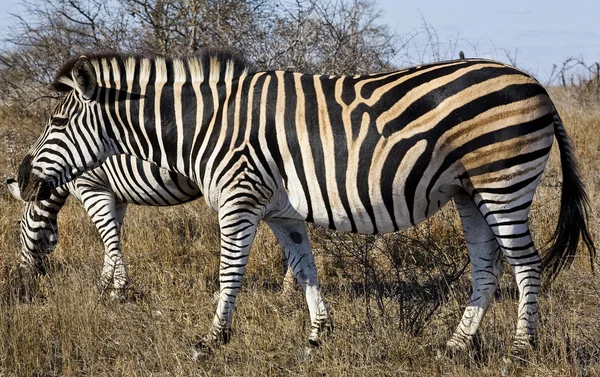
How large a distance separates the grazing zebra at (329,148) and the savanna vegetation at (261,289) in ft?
0.93

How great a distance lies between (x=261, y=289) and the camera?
19.5ft

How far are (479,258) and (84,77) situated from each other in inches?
126

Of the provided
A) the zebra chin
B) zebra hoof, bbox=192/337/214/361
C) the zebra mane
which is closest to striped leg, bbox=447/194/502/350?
zebra hoof, bbox=192/337/214/361

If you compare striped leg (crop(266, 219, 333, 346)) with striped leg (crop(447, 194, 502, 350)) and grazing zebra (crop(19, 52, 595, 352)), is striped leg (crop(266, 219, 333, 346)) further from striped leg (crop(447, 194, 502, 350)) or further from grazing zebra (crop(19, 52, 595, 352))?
striped leg (crop(447, 194, 502, 350))

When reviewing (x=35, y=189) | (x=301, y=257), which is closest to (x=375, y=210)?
(x=301, y=257)

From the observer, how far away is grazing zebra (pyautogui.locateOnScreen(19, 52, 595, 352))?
13.5 feet

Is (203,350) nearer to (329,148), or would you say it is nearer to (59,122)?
(329,148)

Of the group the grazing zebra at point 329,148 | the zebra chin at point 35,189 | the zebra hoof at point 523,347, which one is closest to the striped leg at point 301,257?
the grazing zebra at point 329,148

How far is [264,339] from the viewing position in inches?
183

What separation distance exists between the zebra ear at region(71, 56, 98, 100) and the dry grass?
1.52 metres

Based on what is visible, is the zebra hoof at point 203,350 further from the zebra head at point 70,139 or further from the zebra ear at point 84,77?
the zebra ear at point 84,77

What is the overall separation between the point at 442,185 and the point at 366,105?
73 centimetres

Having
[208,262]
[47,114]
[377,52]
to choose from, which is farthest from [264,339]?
[47,114]

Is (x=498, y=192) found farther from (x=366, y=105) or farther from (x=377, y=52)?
(x=377, y=52)
